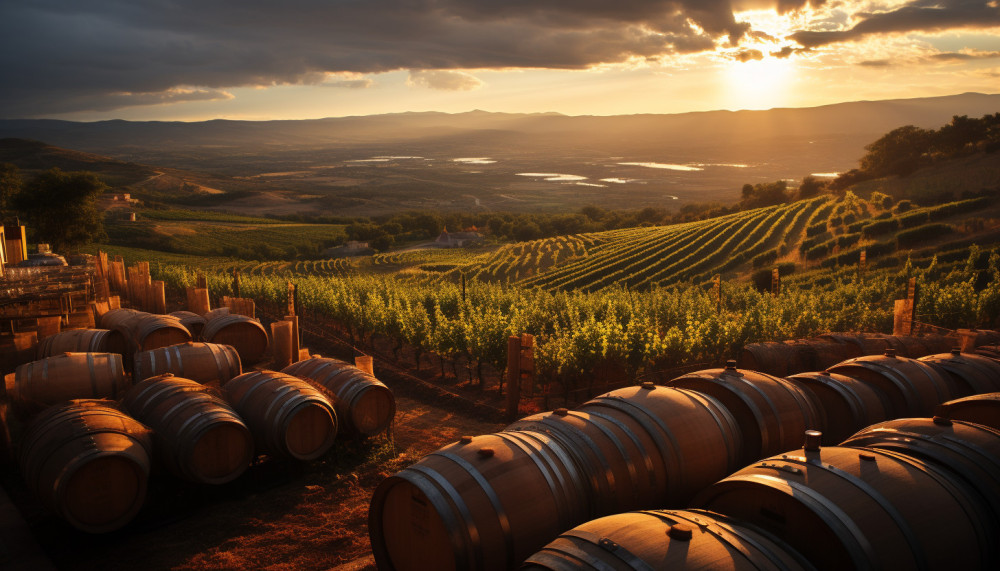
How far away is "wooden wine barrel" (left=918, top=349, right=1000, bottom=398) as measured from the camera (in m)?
7.16

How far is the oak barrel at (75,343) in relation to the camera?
11.0m

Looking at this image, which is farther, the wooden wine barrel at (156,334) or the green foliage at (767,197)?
the green foliage at (767,197)

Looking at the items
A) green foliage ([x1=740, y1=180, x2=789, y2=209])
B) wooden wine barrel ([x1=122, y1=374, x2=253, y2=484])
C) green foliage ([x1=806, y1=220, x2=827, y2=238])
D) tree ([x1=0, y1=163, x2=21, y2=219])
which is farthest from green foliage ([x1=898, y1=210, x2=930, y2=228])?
tree ([x1=0, y1=163, x2=21, y2=219])

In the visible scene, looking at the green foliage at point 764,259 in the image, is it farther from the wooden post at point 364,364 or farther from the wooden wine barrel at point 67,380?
the wooden wine barrel at point 67,380

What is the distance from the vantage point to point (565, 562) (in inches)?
123

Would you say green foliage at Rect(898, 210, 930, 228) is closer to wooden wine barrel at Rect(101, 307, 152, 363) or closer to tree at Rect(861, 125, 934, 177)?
tree at Rect(861, 125, 934, 177)

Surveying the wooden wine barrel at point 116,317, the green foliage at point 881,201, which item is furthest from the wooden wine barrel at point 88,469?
the green foliage at point 881,201

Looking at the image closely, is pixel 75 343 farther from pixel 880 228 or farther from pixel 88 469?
pixel 880 228

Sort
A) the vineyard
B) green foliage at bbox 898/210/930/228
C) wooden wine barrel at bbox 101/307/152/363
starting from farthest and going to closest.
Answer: green foliage at bbox 898/210/930/228 → the vineyard → wooden wine barrel at bbox 101/307/152/363

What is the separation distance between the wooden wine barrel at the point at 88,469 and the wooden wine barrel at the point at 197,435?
0.43m

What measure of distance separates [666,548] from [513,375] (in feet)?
25.0

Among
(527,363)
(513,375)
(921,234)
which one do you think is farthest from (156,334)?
(921,234)

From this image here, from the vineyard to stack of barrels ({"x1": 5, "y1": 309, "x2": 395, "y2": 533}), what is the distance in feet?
15.8

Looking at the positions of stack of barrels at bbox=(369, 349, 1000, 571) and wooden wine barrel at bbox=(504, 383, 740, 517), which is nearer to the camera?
stack of barrels at bbox=(369, 349, 1000, 571)
